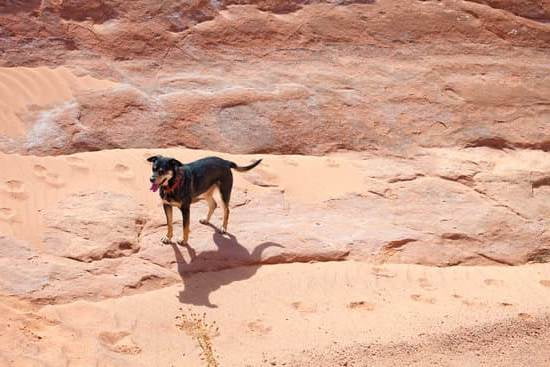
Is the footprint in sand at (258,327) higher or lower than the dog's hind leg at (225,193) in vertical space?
lower

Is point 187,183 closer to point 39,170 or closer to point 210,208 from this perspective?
point 210,208

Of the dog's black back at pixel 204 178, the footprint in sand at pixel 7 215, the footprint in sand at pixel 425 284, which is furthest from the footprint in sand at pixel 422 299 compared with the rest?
the footprint in sand at pixel 7 215

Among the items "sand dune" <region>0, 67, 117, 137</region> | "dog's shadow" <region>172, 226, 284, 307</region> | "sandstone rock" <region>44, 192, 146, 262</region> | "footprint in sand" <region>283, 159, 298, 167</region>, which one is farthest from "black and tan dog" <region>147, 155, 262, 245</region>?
"sand dune" <region>0, 67, 117, 137</region>

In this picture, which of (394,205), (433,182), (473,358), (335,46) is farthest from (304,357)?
(335,46)

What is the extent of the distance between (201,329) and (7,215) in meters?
2.38

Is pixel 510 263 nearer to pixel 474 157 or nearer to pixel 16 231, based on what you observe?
pixel 474 157

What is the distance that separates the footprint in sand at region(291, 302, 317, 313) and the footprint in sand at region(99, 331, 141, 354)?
1.53 meters

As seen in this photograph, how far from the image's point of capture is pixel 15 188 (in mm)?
7645

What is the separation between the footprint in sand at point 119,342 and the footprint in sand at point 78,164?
8.33 feet

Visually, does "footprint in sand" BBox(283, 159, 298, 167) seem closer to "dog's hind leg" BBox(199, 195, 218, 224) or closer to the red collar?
"dog's hind leg" BBox(199, 195, 218, 224)

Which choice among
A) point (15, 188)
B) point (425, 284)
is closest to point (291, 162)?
point (425, 284)

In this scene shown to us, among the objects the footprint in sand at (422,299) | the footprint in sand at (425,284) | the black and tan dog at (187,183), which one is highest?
the black and tan dog at (187,183)

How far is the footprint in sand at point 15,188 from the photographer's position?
756cm

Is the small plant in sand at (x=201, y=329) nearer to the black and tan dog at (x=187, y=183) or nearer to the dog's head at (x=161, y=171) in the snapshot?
the black and tan dog at (x=187, y=183)
